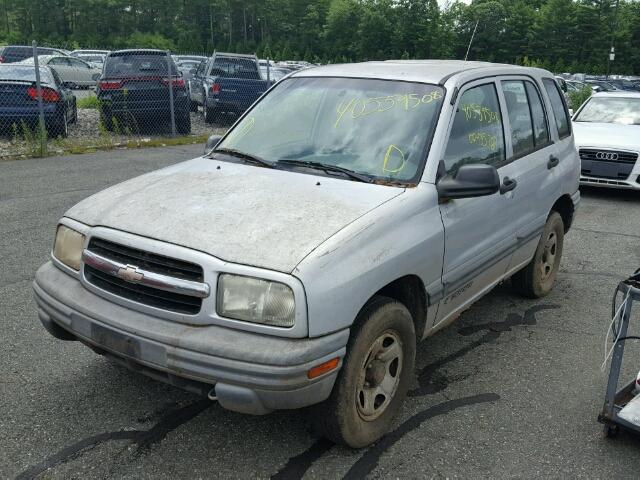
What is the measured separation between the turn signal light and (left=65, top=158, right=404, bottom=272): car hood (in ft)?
1.41

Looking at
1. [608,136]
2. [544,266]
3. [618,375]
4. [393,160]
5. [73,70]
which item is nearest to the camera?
[618,375]

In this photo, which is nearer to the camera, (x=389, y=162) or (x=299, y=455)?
(x=299, y=455)

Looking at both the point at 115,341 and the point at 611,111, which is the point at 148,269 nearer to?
the point at 115,341

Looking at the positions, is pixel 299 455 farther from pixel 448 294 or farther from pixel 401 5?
pixel 401 5

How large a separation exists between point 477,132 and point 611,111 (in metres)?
8.06

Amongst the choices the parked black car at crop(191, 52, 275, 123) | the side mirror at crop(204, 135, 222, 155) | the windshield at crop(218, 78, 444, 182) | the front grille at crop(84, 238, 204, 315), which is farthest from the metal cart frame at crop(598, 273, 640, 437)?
the parked black car at crop(191, 52, 275, 123)

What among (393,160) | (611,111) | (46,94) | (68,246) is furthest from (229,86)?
(68,246)

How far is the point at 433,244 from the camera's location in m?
3.30

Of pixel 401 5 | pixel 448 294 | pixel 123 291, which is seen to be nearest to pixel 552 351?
pixel 448 294

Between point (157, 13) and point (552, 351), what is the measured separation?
100080 mm

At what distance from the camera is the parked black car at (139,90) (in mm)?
13102

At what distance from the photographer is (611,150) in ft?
30.4

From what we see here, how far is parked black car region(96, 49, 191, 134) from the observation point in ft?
43.0

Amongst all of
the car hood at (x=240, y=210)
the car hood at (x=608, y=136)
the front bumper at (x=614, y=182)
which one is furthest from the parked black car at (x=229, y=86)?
the car hood at (x=240, y=210)
